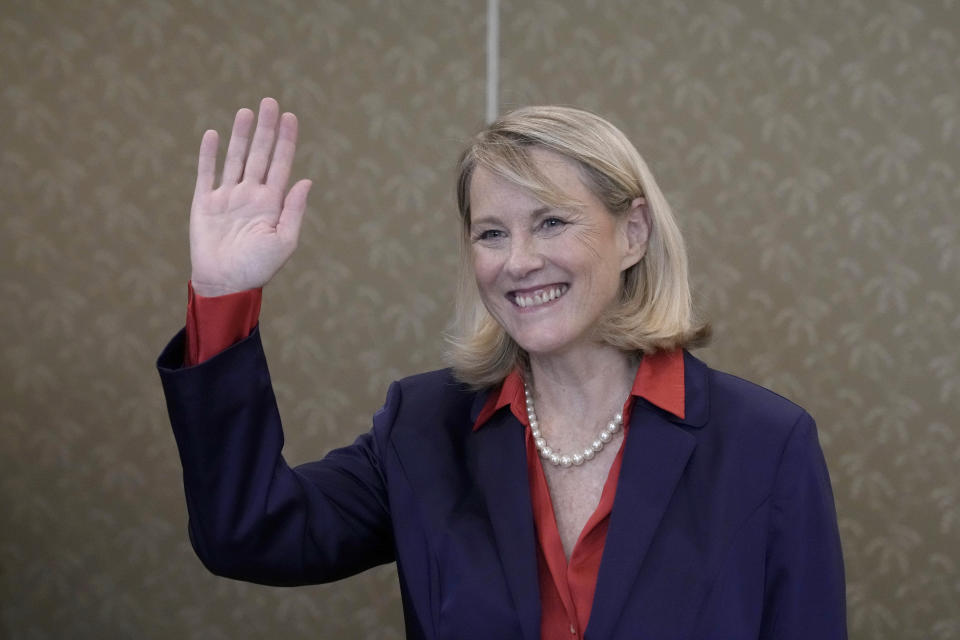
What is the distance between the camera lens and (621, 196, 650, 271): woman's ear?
1.65 metres

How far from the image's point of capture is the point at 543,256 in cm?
154

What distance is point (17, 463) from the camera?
3.49 metres

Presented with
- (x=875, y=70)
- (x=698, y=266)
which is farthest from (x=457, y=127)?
(x=875, y=70)

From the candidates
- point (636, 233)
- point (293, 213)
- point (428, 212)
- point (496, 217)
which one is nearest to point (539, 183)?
point (496, 217)

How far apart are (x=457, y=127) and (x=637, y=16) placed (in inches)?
26.6

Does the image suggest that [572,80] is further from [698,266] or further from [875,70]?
[875,70]

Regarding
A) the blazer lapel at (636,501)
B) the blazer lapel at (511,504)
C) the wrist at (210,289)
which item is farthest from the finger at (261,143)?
the blazer lapel at (636,501)

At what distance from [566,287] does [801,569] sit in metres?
0.52

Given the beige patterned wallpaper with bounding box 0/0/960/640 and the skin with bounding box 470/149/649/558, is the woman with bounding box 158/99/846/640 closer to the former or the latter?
the skin with bounding box 470/149/649/558

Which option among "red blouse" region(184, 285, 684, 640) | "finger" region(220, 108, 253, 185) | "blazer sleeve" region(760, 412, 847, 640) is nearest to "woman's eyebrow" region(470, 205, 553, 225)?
"red blouse" region(184, 285, 684, 640)

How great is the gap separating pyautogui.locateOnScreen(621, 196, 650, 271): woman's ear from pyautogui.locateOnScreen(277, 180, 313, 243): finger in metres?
0.52

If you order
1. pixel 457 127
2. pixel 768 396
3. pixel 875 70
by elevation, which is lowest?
pixel 768 396

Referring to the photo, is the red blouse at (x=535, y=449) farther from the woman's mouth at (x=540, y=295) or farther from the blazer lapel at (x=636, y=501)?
the woman's mouth at (x=540, y=295)

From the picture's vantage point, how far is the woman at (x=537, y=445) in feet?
4.47
